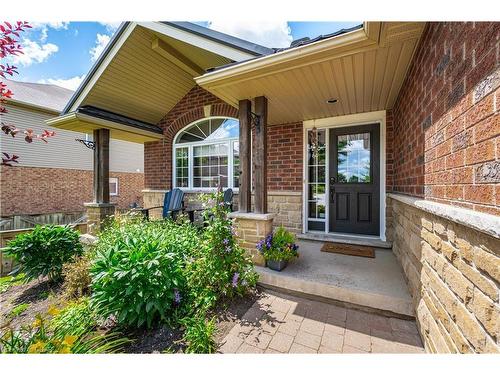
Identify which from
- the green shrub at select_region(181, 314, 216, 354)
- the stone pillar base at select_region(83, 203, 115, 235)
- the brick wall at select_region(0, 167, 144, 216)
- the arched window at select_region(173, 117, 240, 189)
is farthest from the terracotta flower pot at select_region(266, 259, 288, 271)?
the brick wall at select_region(0, 167, 144, 216)

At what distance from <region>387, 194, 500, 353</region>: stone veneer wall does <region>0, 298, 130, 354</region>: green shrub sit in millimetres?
2256

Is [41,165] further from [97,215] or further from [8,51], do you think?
[8,51]

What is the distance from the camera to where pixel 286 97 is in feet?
10.2

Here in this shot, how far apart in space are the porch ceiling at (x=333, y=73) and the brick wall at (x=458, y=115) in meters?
0.23

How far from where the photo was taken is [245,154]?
2990 millimetres

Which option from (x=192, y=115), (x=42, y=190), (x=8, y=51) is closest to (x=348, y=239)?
(x=8, y=51)

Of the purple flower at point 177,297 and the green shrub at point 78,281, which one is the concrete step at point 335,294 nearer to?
the purple flower at point 177,297

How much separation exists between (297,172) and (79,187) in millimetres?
11349

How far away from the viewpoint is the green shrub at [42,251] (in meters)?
3.25

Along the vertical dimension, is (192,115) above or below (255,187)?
above

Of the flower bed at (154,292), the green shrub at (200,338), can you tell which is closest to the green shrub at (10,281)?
the flower bed at (154,292)

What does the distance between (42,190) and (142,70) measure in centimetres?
866
